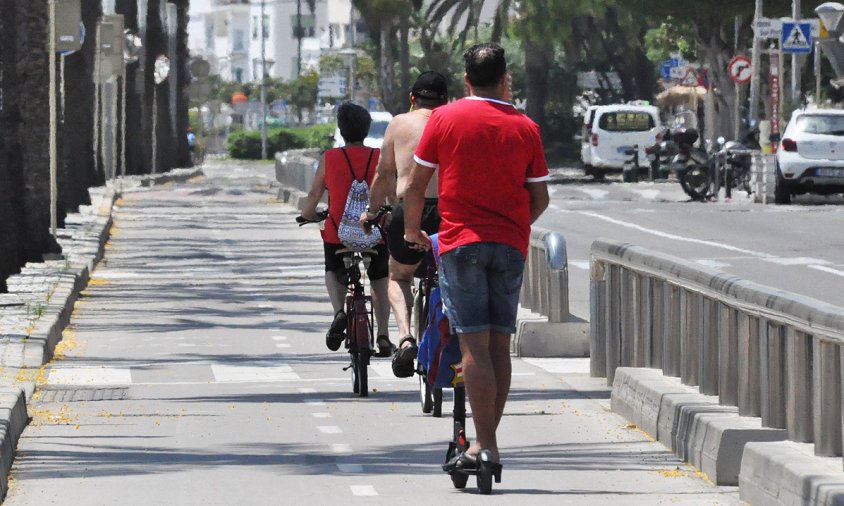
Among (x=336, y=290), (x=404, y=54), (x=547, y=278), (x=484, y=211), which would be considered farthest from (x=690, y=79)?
(x=484, y=211)

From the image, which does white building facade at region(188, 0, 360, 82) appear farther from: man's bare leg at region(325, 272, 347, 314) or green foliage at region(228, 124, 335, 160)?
man's bare leg at region(325, 272, 347, 314)

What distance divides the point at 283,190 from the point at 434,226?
34.9 m

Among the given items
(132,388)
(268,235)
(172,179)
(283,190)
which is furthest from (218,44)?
(132,388)

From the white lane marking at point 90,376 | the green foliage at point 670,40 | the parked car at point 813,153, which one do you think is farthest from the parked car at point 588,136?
the white lane marking at point 90,376

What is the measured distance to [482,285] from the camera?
8828 mm

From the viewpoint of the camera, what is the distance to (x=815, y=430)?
804 cm

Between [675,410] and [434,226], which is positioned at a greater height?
[434,226]

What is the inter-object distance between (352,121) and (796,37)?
109 feet

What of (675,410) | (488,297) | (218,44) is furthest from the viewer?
(218,44)

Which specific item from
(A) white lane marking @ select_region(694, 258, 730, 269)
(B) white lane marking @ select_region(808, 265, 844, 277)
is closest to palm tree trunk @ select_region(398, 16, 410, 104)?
(A) white lane marking @ select_region(694, 258, 730, 269)

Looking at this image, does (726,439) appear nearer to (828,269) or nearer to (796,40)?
(828,269)

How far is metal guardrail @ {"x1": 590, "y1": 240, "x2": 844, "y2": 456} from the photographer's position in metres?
7.96

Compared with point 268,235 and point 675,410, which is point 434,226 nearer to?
point 675,410

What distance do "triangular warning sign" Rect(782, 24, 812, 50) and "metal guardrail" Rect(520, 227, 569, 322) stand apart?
29826 mm
